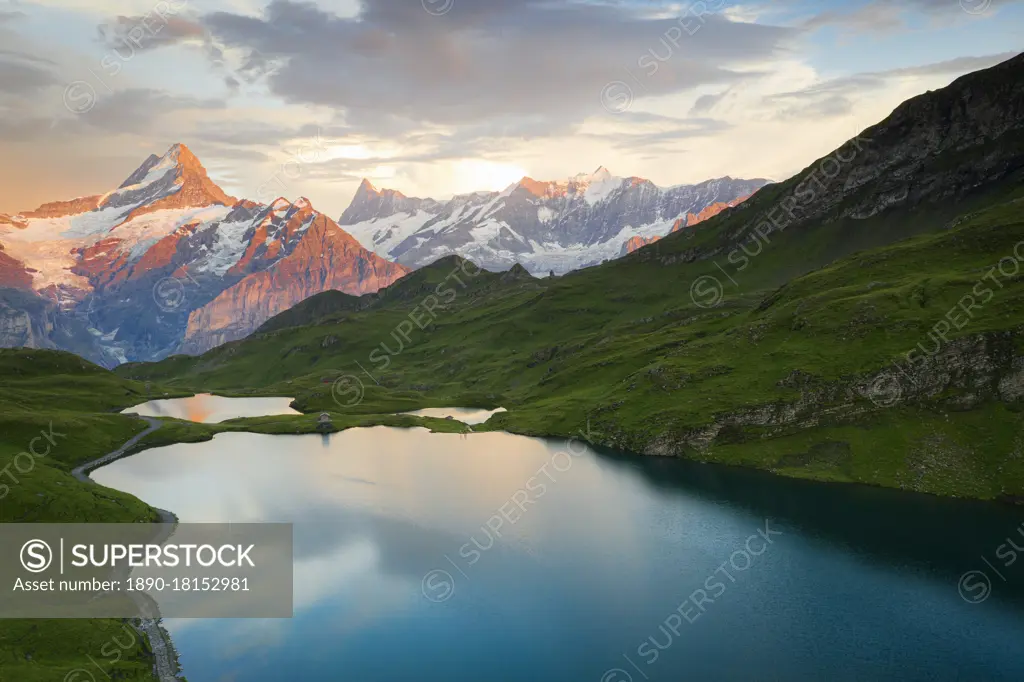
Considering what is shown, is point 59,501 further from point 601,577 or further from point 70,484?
point 601,577

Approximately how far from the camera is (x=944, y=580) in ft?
247

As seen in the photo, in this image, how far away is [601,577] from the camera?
77.3 metres

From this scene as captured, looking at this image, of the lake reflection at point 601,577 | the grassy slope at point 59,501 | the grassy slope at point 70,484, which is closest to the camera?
the grassy slope at point 59,501

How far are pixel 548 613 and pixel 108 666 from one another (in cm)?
4082

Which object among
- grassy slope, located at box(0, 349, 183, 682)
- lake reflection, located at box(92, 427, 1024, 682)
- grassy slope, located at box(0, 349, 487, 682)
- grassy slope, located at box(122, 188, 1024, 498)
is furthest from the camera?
grassy slope, located at box(122, 188, 1024, 498)

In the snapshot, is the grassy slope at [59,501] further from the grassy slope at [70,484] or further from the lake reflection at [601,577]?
the lake reflection at [601,577]

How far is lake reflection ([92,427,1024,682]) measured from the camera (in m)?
59.1

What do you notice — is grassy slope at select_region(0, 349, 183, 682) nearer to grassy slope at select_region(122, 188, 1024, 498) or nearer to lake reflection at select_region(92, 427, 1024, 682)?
lake reflection at select_region(92, 427, 1024, 682)

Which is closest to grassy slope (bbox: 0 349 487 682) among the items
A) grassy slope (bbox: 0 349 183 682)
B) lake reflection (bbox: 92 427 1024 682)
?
grassy slope (bbox: 0 349 183 682)

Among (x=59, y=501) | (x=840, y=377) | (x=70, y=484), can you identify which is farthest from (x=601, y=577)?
(x=70, y=484)

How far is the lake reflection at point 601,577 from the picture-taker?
194 ft

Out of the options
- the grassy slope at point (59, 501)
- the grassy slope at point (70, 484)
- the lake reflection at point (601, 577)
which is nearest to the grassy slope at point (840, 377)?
the lake reflection at point (601, 577)

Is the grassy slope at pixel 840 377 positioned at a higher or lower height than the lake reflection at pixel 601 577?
higher

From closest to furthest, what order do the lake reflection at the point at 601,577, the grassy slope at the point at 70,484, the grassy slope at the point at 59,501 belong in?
the grassy slope at the point at 59,501
the grassy slope at the point at 70,484
the lake reflection at the point at 601,577
